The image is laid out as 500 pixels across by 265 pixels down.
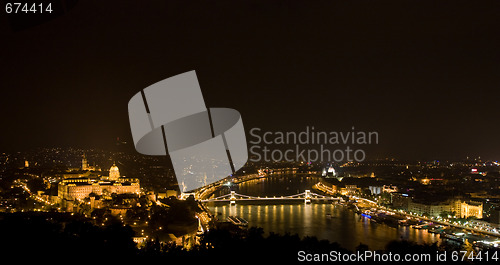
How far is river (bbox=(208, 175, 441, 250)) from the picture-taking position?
24.3 feet

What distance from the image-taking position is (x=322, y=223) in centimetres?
884

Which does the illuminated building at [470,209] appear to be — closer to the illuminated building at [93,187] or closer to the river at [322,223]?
the river at [322,223]

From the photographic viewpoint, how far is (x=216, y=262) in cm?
294

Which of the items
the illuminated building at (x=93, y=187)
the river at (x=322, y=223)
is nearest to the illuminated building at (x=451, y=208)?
the river at (x=322, y=223)

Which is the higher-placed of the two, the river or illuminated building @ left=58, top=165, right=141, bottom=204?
illuminated building @ left=58, top=165, right=141, bottom=204

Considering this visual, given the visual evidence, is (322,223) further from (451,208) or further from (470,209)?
(470,209)

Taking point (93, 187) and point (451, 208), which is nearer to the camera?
point (93, 187)

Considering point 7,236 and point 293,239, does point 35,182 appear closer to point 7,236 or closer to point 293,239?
point 7,236

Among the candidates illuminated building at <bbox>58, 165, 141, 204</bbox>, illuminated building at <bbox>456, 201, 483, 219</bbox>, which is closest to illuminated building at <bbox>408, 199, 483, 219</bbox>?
illuminated building at <bbox>456, 201, 483, 219</bbox>

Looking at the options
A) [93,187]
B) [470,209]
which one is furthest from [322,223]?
[93,187]

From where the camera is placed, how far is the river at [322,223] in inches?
291

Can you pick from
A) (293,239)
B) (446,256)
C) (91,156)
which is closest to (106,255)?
(293,239)

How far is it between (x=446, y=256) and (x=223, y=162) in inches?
697

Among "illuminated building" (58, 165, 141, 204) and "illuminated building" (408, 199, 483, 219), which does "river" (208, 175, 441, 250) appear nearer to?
"illuminated building" (408, 199, 483, 219)
